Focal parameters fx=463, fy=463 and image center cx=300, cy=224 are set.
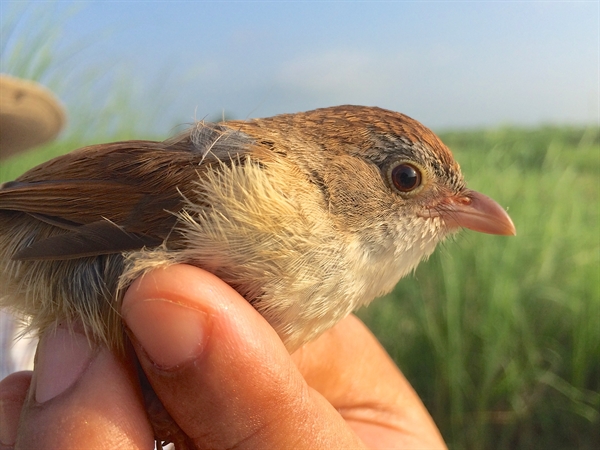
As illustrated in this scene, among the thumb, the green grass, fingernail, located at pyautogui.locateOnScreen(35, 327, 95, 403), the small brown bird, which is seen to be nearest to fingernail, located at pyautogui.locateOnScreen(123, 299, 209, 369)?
the thumb

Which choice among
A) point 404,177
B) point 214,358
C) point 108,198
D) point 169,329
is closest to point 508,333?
point 404,177

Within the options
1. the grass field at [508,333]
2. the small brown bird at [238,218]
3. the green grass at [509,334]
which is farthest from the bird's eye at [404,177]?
the green grass at [509,334]

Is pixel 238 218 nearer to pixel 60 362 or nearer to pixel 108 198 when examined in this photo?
pixel 108 198

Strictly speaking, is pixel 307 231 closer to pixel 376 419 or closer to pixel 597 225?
pixel 376 419

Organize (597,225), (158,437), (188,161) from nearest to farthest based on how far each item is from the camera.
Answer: (188,161), (158,437), (597,225)

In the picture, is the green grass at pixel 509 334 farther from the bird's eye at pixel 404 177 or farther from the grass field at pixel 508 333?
the bird's eye at pixel 404 177

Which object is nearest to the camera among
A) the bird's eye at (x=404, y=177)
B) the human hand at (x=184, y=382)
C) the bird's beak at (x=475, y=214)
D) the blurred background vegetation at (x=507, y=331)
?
the human hand at (x=184, y=382)

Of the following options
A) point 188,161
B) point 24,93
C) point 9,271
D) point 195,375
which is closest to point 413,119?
point 188,161
